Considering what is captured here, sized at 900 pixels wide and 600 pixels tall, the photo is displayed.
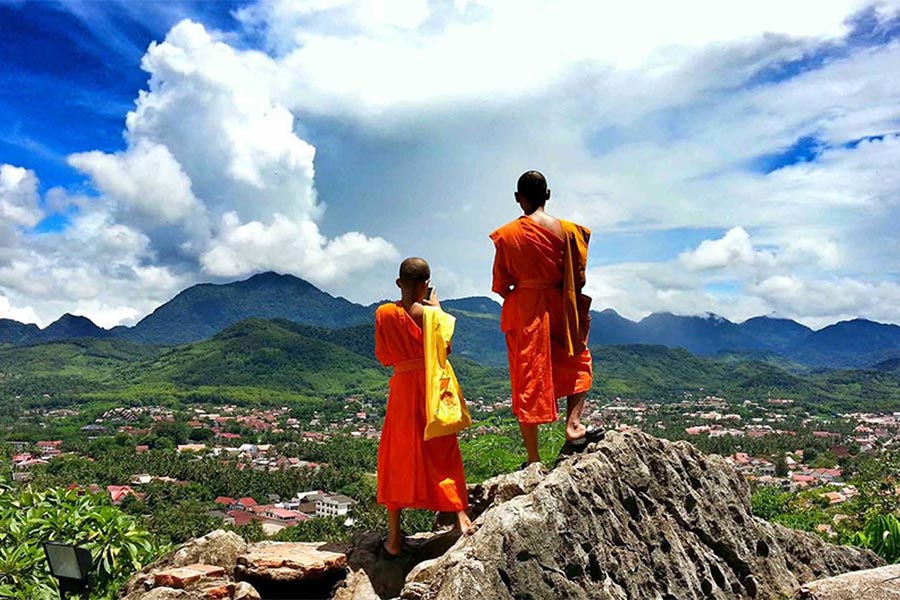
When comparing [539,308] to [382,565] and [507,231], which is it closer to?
[507,231]

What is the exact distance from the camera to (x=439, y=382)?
5996mm

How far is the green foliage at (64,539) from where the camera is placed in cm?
605

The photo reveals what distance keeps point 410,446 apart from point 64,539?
3.70m

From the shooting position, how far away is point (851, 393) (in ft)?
490

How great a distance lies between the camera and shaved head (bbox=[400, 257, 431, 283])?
19.9 ft

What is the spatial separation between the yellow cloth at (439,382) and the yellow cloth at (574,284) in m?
1.12

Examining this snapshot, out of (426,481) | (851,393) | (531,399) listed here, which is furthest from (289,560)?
(851,393)

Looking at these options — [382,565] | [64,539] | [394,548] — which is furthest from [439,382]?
[64,539]

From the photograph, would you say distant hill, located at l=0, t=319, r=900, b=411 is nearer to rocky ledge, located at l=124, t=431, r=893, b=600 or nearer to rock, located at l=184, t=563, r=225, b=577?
rocky ledge, located at l=124, t=431, r=893, b=600

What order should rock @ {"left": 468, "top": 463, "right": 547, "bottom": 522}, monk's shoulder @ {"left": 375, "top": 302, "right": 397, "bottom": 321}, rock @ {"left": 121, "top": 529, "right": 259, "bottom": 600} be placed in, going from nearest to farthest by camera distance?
rock @ {"left": 468, "top": 463, "right": 547, "bottom": 522} → rock @ {"left": 121, "top": 529, "right": 259, "bottom": 600} → monk's shoulder @ {"left": 375, "top": 302, "right": 397, "bottom": 321}

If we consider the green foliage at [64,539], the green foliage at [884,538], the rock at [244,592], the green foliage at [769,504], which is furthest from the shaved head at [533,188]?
the green foliage at [769,504]

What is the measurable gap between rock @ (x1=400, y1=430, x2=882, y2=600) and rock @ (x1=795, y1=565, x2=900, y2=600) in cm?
58

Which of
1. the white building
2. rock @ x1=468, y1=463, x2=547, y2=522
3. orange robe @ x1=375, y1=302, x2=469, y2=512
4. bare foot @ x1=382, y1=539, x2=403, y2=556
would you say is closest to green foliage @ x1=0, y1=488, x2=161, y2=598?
bare foot @ x1=382, y1=539, x2=403, y2=556

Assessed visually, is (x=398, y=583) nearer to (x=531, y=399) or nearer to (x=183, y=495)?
(x=531, y=399)
